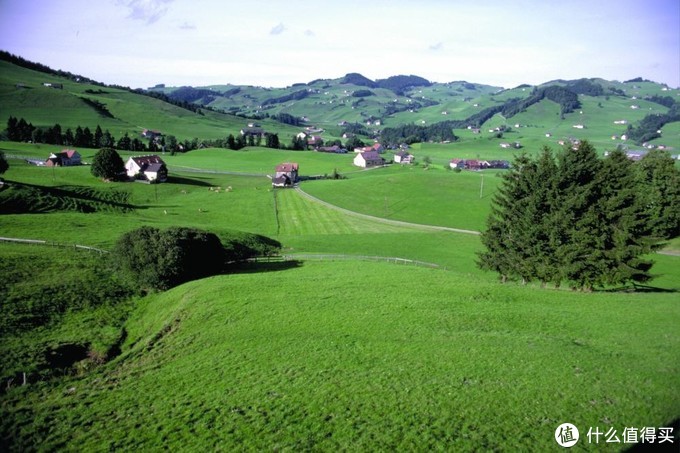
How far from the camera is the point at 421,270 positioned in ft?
138

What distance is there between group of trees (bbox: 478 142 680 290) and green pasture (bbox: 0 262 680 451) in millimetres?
3738

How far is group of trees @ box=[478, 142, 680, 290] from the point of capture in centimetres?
3428

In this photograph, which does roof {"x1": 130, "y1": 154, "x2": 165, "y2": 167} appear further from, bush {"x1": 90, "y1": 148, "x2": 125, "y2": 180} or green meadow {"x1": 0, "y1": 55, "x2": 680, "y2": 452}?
green meadow {"x1": 0, "y1": 55, "x2": 680, "y2": 452}

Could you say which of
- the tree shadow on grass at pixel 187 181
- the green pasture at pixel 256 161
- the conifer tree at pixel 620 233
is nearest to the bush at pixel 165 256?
the conifer tree at pixel 620 233

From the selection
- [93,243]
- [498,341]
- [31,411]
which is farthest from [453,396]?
[93,243]

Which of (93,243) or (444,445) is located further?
(93,243)

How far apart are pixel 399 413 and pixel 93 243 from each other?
42200 mm

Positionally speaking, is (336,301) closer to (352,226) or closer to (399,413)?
(399,413)

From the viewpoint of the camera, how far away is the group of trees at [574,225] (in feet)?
112

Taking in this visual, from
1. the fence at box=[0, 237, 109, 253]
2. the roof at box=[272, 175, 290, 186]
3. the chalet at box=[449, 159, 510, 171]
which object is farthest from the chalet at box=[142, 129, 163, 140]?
the fence at box=[0, 237, 109, 253]

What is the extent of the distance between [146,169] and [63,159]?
31.0 metres

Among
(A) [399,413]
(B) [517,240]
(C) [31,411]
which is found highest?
(B) [517,240]

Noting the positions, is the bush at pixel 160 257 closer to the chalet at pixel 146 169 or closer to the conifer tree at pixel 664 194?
the chalet at pixel 146 169

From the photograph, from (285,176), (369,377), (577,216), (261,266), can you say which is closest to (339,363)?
(369,377)
